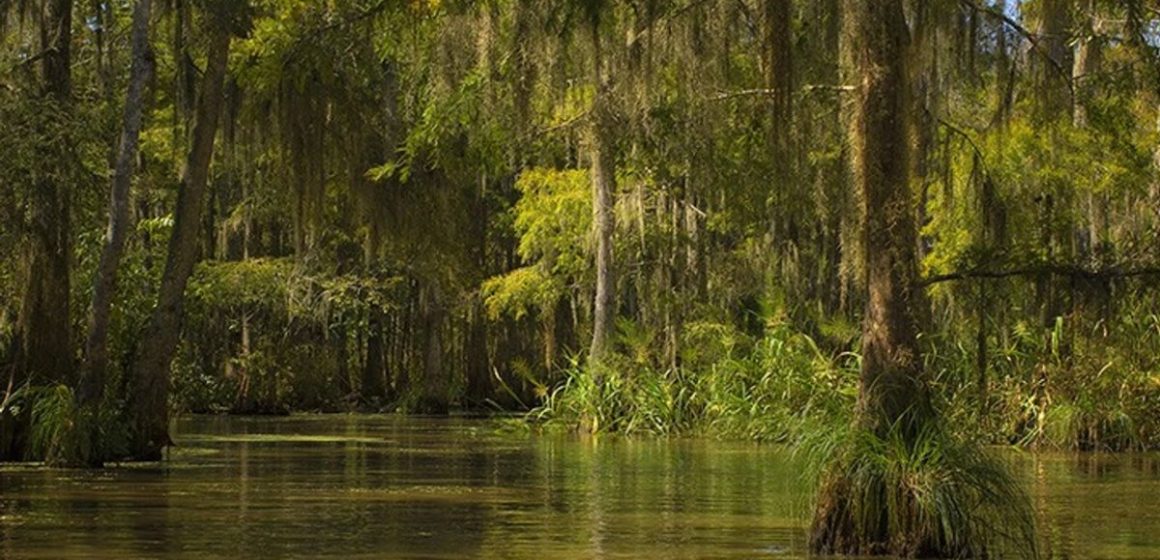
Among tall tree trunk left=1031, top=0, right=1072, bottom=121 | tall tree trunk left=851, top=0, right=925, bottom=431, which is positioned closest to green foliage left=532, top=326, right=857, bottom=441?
tall tree trunk left=1031, top=0, right=1072, bottom=121

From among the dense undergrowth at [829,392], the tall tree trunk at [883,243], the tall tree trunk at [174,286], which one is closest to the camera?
the tall tree trunk at [883,243]

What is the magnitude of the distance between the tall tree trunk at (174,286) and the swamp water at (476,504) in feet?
2.11

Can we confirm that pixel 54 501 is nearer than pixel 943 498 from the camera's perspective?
No

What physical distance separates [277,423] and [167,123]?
680cm

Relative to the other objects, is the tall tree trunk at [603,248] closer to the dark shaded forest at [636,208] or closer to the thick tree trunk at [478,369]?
the dark shaded forest at [636,208]

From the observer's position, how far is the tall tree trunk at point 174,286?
2155cm

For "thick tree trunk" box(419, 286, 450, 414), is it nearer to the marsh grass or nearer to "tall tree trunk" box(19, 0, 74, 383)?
"tall tree trunk" box(19, 0, 74, 383)

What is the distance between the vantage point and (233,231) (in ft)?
141

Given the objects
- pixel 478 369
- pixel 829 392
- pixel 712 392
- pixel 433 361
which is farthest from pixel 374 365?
pixel 829 392

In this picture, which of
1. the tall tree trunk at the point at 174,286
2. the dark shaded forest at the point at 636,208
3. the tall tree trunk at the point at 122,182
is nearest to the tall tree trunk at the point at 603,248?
the dark shaded forest at the point at 636,208

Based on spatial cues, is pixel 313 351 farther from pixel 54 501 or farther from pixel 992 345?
pixel 54 501

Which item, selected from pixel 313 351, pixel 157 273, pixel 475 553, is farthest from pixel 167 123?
pixel 475 553

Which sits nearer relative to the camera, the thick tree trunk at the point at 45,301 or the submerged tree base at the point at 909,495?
the submerged tree base at the point at 909,495

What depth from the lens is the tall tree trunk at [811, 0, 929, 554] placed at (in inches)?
456
